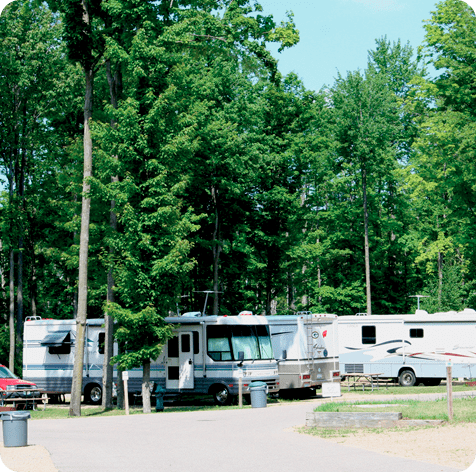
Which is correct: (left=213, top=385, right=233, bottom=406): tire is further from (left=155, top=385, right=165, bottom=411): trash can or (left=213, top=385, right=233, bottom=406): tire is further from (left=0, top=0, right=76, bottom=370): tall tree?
(left=0, top=0, right=76, bottom=370): tall tree

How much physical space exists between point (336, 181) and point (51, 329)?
71.6 ft

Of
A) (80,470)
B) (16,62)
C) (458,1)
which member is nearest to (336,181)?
(458,1)

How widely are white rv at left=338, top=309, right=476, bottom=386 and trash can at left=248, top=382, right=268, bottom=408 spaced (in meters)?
9.92

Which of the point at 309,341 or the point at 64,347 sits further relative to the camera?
the point at 64,347

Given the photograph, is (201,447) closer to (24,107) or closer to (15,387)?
(15,387)

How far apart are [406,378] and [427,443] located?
735 inches

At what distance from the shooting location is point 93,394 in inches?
1091

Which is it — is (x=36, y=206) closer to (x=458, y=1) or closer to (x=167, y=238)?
(x=167, y=238)

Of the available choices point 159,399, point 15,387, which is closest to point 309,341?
point 159,399

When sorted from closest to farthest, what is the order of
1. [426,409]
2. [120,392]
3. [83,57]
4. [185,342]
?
[426,409] < [83,57] < [120,392] < [185,342]

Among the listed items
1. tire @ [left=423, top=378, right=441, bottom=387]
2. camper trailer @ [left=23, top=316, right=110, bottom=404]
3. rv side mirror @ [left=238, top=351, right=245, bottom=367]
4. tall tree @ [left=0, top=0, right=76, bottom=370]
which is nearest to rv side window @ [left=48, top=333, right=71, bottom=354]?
camper trailer @ [left=23, top=316, right=110, bottom=404]

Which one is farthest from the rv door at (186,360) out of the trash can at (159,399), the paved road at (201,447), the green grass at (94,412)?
the paved road at (201,447)

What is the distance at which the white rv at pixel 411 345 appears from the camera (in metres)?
29.2

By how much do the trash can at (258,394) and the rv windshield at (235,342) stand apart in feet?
7.58
